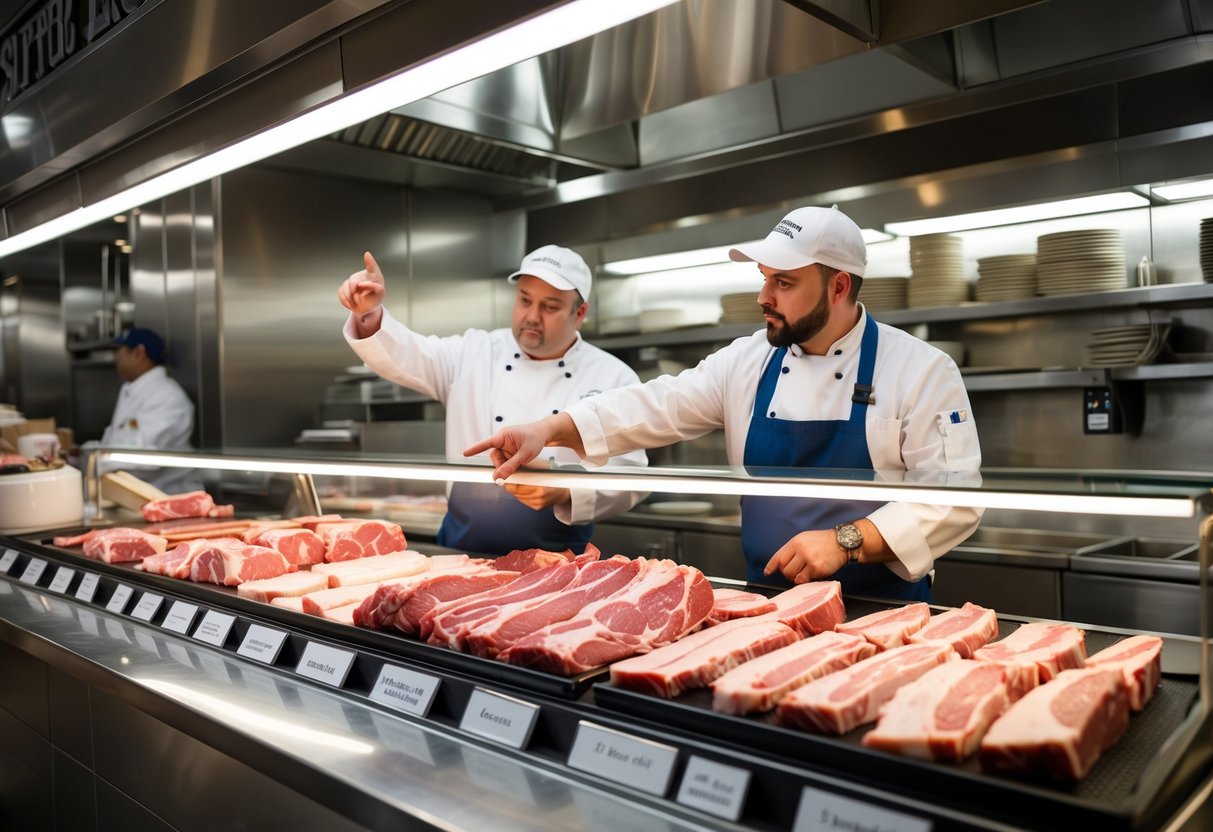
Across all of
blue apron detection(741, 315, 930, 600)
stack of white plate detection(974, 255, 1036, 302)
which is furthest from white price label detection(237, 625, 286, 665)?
stack of white plate detection(974, 255, 1036, 302)

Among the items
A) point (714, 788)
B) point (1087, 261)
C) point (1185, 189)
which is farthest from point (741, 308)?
point (714, 788)

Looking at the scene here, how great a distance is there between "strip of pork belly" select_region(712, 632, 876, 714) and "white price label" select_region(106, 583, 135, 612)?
1.81 meters

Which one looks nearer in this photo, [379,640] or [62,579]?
[379,640]

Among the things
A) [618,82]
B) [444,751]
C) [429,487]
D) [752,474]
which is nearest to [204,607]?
[444,751]

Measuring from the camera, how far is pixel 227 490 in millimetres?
5664

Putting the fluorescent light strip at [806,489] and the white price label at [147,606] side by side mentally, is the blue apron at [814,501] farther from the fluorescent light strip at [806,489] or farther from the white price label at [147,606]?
the white price label at [147,606]

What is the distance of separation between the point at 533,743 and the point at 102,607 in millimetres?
1706

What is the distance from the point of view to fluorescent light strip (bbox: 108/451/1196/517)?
4.14 ft

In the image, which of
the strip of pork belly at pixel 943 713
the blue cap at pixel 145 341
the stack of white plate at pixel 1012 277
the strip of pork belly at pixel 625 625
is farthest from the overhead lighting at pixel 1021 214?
the blue cap at pixel 145 341

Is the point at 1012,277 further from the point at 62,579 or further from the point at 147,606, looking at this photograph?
the point at 62,579

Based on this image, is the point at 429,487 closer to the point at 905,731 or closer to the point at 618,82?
the point at 618,82

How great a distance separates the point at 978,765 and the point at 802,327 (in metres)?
1.71

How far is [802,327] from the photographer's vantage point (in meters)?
2.71

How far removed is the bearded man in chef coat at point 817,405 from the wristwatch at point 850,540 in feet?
0.57
